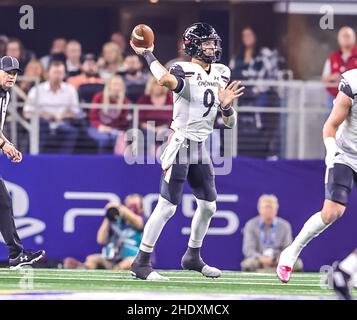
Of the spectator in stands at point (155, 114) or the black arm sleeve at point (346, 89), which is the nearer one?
the black arm sleeve at point (346, 89)

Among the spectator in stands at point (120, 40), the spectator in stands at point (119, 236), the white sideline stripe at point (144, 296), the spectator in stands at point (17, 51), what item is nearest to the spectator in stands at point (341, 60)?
the spectator in stands at point (120, 40)

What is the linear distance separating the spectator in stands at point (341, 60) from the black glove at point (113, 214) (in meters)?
3.26

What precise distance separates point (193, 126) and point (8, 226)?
76.5 inches

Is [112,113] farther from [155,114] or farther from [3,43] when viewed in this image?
[3,43]

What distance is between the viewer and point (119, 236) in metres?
15.5

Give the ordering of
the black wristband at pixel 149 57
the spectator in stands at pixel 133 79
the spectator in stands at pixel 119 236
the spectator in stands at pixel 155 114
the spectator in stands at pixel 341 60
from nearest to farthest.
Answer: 1. the black wristband at pixel 149 57
2. the spectator in stands at pixel 119 236
3. the spectator in stands at pixel 155 114
4. the spectator in stands at pixel 341 60
5. the spectator in stands at pixel 133 79

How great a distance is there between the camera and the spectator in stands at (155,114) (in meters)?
16.5

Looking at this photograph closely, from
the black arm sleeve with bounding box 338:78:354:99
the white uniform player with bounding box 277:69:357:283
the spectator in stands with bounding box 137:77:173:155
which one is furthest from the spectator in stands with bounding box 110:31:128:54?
the black arm sleeve with bounding box 338:78:354:99

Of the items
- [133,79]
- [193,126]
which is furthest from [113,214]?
[193,126]

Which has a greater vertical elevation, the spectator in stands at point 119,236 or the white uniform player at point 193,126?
the white uniform player at point 193,126

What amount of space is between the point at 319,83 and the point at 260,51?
1.24 meters

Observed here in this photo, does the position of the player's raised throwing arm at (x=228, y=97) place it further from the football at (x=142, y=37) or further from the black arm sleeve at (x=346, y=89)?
the black arm sleeve at (x=346, y=89)
